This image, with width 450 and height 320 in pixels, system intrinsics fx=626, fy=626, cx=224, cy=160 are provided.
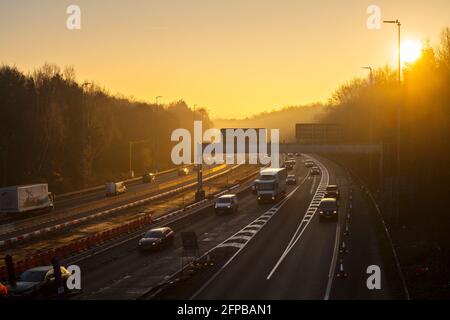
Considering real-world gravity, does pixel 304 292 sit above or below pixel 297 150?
below

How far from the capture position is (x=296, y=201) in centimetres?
7119

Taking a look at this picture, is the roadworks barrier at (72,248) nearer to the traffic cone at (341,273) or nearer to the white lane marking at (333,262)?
the white lane marking at (333,262)

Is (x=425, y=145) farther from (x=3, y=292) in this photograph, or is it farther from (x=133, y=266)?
(x=3, y=292)

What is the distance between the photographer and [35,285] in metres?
28.2

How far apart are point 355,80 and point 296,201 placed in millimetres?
103682

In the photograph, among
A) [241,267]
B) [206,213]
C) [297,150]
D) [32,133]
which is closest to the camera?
[241,267]

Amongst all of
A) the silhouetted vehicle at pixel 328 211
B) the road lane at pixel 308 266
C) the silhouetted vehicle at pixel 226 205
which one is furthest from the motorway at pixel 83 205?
the silhouetted vehicle at pixel 328 211

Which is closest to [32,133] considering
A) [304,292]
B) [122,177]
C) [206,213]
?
[122,177]

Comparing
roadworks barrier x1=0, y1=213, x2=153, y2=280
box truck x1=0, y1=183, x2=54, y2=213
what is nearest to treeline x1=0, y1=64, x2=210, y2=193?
box truck x1=0, y1=183, x2=54, y2=213

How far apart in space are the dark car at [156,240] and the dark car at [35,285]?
1127 cm
